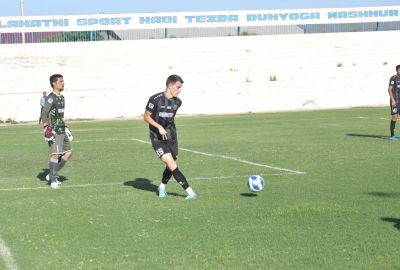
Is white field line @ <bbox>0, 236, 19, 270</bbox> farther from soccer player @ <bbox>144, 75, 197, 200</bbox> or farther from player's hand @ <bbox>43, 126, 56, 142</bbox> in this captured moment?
player's hand @ <bbox>43, 126, 56, 142</bbox>

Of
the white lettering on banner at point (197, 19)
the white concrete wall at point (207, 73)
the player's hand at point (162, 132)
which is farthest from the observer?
the white lettering on banner at point (197, 19)

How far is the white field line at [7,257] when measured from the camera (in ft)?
26.0

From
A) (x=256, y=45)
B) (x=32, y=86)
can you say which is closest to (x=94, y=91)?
(x=32, y=86)

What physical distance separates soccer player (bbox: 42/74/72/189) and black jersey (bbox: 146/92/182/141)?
7.64 feet

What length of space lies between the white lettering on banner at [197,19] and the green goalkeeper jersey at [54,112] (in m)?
34.3

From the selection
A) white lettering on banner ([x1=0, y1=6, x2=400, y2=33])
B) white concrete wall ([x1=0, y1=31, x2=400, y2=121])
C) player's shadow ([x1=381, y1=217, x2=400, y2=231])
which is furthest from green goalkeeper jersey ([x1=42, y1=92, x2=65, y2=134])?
white lettering on banner ([x1=0, y1=6, x2=400, y2=33])

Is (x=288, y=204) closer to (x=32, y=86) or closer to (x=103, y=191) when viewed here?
(x=103, y=191)

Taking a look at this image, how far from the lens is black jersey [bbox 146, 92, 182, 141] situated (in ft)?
39.6

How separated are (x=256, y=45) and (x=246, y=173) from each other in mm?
33414

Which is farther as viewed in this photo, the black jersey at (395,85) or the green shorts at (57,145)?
the black jersey at (395,85)

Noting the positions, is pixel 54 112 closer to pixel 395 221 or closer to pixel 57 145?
pixel 57 145

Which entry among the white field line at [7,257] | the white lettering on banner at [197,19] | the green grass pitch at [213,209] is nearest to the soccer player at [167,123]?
the green grass pitch at [213,209]

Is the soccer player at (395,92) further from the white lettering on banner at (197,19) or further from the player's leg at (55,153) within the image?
the white lettering on banner at (197,19)

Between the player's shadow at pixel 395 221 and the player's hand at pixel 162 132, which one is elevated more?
the player's hand at pixel 162 132
